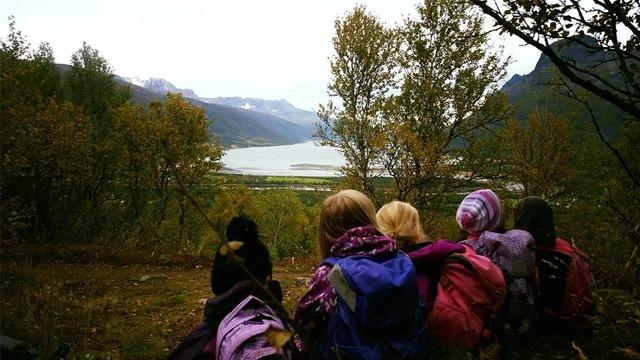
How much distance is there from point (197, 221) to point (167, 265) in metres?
20.1

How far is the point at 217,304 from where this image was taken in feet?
9.02

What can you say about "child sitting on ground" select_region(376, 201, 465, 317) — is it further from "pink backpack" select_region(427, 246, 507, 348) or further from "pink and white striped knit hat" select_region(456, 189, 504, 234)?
"pink and white striped knit hat" select_region(456, 189, 504, 234)

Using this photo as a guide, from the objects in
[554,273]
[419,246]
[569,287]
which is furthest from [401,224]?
[569,287]

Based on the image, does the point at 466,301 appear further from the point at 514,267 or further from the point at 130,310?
the point at 130,310

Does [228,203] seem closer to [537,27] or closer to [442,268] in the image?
[537,27]

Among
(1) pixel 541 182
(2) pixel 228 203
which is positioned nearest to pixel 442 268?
(2) pixel 228 203

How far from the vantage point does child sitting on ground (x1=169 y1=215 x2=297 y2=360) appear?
249 centimetres

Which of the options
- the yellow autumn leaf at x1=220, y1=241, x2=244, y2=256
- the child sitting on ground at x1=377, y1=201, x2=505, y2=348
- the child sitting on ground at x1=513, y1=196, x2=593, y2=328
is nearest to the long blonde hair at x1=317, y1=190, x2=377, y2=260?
the child sitting on ground at x1=377, y1=201, x2=505, y2=348

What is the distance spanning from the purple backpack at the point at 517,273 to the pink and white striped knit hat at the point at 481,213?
0.63 ft

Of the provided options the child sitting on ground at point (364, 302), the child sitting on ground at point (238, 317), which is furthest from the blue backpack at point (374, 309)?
the child sitting on ground at point (238, 317)

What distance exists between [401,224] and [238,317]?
1.65 metres

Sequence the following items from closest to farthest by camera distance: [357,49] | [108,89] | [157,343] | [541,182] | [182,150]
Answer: [157,343] < [357,49] < [541,182] < [182,150] < [108,89]

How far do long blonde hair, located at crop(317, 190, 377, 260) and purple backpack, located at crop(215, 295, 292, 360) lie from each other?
2.42 feet

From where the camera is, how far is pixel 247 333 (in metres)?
2.48
